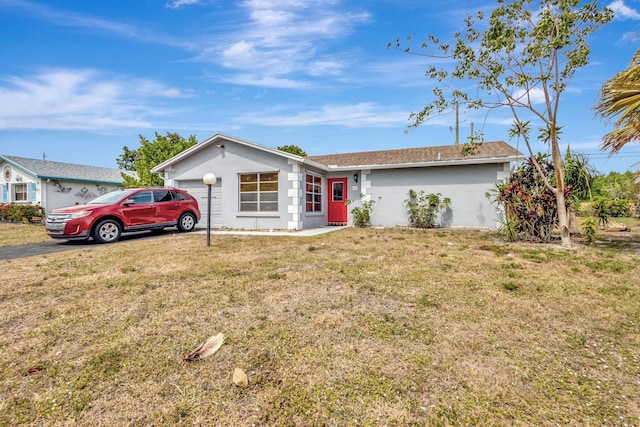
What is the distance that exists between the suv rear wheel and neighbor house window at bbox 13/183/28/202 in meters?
15.3

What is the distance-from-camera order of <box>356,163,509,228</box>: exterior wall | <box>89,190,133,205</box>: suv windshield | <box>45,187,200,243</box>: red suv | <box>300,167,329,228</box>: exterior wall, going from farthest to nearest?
<box>300,167,329,228</box>: exterior wall, <box>356,163,509,228</box>: exterior wall, <box>89,190,133,205</box>: suv windshield, <box>45,187,200,243</box>: red suv

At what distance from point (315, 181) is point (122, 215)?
7212 millimetres

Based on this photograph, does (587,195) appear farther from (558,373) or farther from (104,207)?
(104,207)

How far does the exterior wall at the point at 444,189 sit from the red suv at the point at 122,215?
24.7ft

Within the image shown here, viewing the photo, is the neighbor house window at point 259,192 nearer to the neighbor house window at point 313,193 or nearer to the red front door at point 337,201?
the neighbor house window at point 313,193

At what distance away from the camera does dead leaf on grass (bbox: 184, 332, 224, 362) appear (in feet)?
7.73

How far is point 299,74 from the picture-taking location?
14.5 m

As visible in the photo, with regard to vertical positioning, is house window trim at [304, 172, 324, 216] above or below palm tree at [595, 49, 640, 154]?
below

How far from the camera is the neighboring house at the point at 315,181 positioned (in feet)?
36.9

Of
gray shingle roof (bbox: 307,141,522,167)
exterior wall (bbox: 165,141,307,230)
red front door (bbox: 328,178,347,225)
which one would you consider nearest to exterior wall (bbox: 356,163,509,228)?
gray shingle roof (bbox: 307,141,522,167)

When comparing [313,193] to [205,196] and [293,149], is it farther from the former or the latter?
[293,149]

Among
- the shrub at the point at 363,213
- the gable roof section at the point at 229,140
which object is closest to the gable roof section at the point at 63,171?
the gable roof section at the point at 229,140

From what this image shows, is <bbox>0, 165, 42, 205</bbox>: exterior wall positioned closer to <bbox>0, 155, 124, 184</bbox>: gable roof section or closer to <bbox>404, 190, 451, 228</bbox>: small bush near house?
<bbox>0, 155, 124, 184</bbox>: gable roof section

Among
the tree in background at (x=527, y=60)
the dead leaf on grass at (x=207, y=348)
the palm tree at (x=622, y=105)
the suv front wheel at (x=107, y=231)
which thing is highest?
the tree in background at (x=527, y=60)
